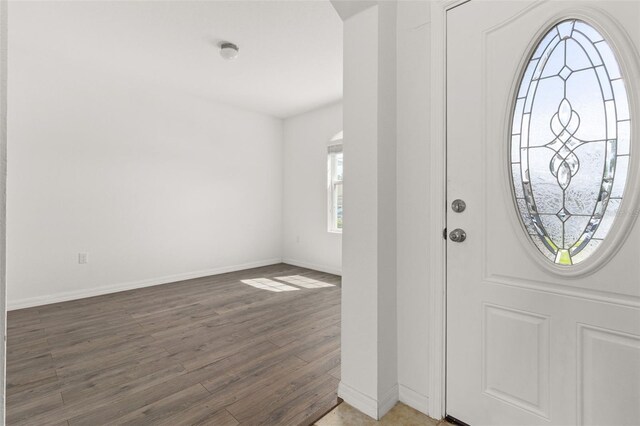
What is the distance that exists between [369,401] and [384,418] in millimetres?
108

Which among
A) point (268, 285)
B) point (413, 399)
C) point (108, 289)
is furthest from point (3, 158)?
point (108, 289)

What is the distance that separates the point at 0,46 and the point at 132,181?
158 inches

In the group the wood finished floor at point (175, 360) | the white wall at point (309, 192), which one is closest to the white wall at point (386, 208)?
the wood finished floor at point (175, 360)

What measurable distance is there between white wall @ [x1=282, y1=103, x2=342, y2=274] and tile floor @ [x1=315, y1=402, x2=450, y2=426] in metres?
3.23

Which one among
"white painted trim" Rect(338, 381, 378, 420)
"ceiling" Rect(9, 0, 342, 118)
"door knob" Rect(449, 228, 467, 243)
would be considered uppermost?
"ceiling" Rect(9, 0, 342, 118)

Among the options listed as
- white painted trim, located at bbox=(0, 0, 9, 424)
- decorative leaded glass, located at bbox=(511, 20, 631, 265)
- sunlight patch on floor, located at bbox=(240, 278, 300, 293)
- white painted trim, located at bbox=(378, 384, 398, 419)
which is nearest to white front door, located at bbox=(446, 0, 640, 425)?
decorative leaded glass, located at bbox=(511, 20, 631, 265)

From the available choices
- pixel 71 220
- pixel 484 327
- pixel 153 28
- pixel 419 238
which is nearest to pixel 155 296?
pixel 71 220

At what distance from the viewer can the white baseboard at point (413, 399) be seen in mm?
1637

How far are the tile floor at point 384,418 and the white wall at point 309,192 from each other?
323 cm

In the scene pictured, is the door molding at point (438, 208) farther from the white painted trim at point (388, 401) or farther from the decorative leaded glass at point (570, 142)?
the decorative leaded glass at point (570, 142)

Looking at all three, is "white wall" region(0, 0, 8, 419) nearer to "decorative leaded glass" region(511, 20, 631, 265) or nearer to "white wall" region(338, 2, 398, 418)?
"white wall" region(338, 2, 398, 418)

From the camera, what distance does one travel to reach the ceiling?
2598mm

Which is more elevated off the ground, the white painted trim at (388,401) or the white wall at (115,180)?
the white wall at (115,180)

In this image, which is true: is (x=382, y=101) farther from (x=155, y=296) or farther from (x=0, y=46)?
(x=155, y=296)
